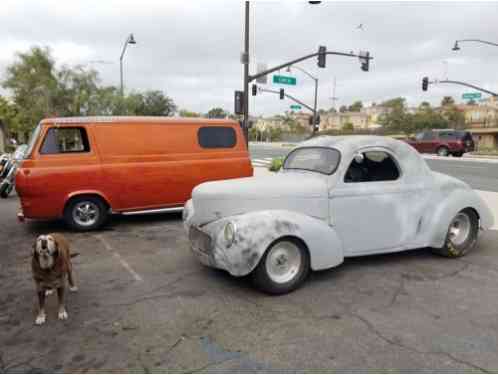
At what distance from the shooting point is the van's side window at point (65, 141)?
21.5ft

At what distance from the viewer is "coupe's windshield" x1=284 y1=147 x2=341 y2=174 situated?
15.5ft

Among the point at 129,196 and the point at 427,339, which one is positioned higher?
the point at 129,196

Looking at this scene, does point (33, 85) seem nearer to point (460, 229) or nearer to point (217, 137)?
point (217, 137)

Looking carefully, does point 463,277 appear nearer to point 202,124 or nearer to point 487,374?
point 487,374

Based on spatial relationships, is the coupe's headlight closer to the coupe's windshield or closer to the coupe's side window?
the coupe's windshield

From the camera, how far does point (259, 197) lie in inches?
167

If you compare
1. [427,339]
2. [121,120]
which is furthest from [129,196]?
[427,339]

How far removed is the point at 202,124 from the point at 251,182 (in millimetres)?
3669

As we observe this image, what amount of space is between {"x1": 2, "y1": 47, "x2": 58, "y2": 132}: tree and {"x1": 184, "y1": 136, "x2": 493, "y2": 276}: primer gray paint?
3410 centimetres

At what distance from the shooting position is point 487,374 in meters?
2.68

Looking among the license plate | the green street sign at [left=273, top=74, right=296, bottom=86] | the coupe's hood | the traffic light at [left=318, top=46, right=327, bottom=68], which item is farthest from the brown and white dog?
the green street sign at [left=273, top=74, right=296, bottom=86]

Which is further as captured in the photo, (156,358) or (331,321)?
(331,321)

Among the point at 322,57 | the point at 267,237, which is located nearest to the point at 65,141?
the point at 267,237

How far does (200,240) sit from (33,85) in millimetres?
41168
